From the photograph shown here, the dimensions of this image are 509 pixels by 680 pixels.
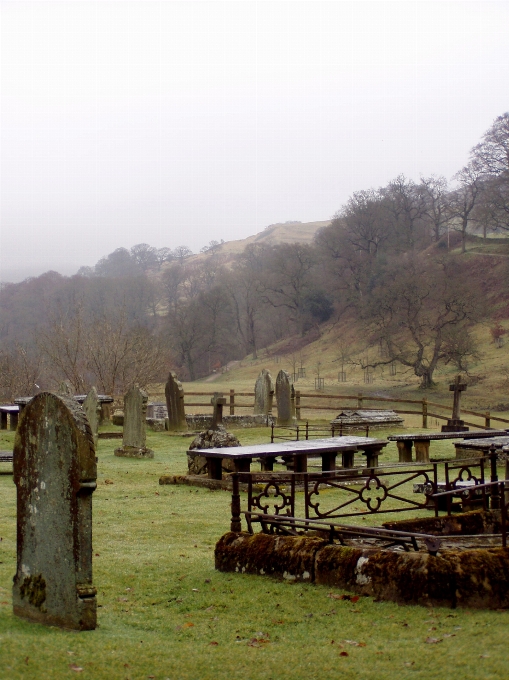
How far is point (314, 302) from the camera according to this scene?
74.1 meters

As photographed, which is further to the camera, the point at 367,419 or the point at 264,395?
the point at 264,395

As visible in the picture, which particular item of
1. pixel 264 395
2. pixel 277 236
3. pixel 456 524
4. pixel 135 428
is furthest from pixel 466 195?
pixel 277 236

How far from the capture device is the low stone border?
6.74 meters

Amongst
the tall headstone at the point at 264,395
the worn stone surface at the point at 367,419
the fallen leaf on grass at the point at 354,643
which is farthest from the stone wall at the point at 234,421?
the fallen leaf on grass at the point at 354,643

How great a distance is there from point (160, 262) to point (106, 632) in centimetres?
15194

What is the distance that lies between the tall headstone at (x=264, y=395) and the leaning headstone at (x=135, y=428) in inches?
344

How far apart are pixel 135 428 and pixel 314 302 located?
54.9 m

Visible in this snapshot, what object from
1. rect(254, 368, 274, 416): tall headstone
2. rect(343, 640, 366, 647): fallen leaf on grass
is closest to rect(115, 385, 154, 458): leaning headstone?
rect(254, 368, 274, 416): tall headstone

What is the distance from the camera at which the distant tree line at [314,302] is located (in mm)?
40250

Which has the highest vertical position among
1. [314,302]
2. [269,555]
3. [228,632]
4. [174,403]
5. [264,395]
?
[314,302]

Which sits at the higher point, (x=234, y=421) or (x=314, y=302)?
(x=314, y=302)

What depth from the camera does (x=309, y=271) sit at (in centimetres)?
7662

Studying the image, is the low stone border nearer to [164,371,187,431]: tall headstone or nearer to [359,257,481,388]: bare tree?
[164,371,187,431]: tall headstone

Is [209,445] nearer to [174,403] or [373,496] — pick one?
[373,496]
